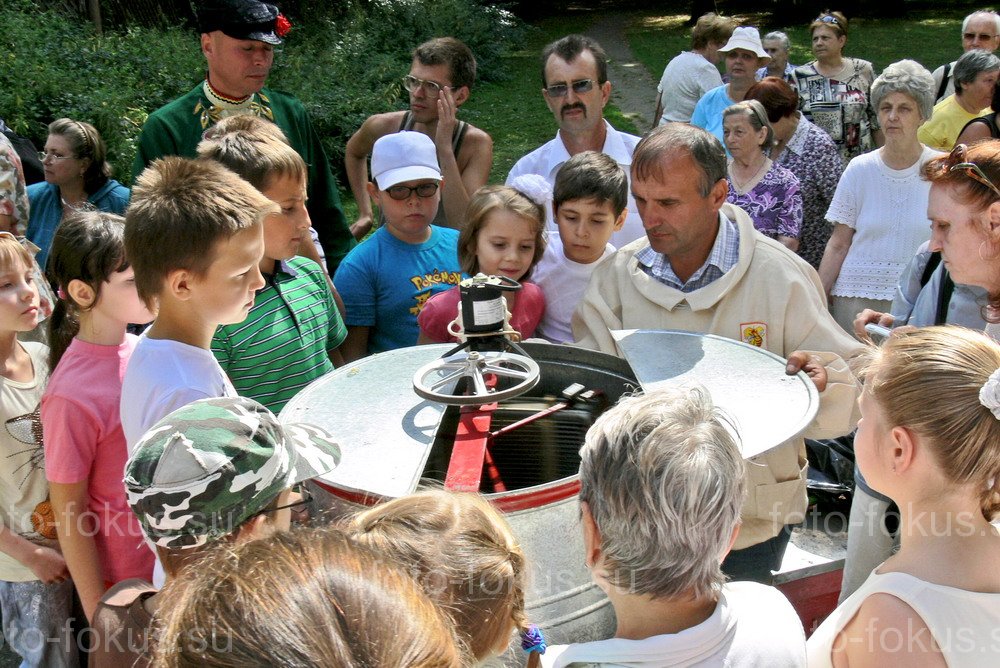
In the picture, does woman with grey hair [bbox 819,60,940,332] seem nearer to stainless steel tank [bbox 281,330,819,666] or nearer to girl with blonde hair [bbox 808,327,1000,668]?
stainless steel tank [bbox 281,330,819,666]

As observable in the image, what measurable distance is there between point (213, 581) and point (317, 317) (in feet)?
6.60

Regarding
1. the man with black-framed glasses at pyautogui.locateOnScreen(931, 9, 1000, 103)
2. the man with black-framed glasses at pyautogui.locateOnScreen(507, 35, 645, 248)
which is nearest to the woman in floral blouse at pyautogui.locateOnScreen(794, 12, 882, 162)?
the man with black-framed glasses at pyautogui.locateOnScreen(931, 9, 1000, 103)

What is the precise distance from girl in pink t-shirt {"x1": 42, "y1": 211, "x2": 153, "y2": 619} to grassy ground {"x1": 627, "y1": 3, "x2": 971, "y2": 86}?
49.7ft

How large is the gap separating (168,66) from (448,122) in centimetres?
661

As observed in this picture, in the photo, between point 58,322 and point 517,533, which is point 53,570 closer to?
point 58,322

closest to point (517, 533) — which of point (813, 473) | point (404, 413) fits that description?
point (404, 413)

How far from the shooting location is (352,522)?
167 centimetres

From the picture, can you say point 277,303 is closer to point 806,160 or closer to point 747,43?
point 806,160

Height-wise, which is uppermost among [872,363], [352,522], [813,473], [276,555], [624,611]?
[276,555]

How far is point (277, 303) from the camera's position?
292 centimetres

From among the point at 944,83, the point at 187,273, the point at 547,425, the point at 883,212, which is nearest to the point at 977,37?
the point at 944,83

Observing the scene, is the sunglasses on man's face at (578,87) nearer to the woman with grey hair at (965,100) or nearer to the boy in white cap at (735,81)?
the boy in white cap at (735,81)

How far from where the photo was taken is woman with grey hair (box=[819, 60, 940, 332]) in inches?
Result: 193

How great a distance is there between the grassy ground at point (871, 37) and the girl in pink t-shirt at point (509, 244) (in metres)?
13.9
